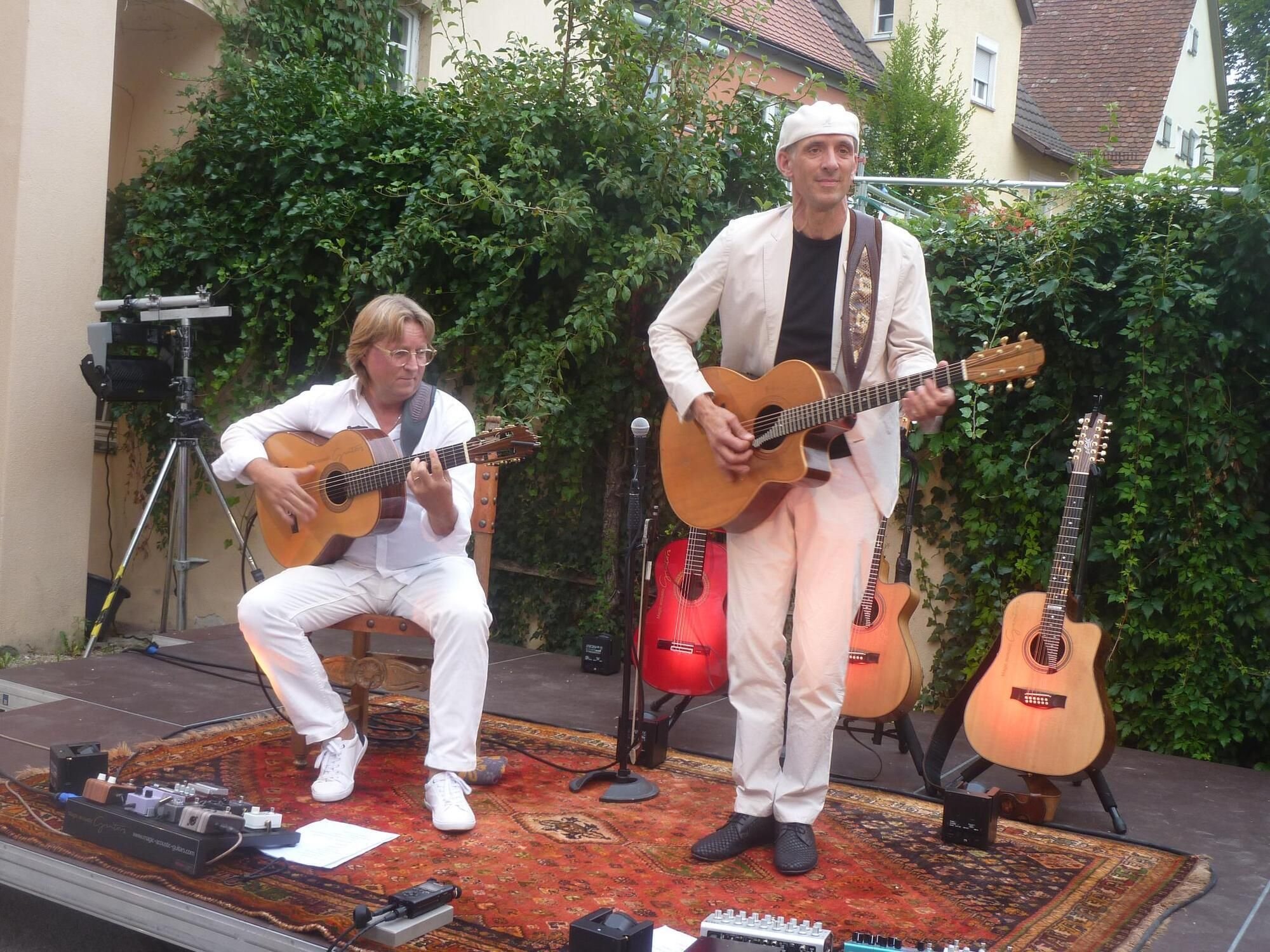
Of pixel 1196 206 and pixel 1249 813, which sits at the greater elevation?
pixel 1196 206

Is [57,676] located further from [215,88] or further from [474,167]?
[215,88]

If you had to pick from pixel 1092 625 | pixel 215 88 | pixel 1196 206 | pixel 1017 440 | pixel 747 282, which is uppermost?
pixel 215 88

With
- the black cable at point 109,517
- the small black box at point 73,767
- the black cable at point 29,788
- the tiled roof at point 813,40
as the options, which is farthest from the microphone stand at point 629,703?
the tiled roof at point 813,40

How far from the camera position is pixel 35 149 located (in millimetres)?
6164

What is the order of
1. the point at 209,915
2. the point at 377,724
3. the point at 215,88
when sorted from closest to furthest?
the point at 209,915, the point at 377,724, the point at 215,88

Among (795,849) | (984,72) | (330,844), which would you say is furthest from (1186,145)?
(330,844)

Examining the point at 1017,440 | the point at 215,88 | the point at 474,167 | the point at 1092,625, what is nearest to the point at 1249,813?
the point at 1092,625

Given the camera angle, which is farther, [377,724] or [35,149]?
[35,149]

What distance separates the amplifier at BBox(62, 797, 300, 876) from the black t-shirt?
1.85 metres

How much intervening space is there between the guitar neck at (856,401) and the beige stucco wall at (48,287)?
4.66 m

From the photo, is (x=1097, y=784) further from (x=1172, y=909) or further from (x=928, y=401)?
(x=928, y=401)

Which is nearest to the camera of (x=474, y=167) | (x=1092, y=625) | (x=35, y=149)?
(x=1092, y=625)

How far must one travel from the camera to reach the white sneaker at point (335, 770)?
11.6ft

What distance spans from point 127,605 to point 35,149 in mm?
2913
